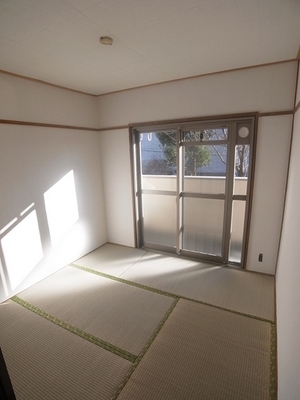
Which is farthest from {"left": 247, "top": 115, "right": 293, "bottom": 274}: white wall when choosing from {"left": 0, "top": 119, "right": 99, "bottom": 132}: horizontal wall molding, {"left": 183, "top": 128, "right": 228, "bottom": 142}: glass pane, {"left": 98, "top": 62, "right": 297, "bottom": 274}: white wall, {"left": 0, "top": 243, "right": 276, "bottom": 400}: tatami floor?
{"left": 0, "top": 119, "right": 99, "bottom": 132}: horizontal wall molding

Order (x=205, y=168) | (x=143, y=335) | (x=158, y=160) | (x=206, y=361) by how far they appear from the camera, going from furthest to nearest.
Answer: (x=158, y=160), (x=205, y=168), (x=143, y=335), (x=206, y=361)

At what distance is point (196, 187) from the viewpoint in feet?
10.3

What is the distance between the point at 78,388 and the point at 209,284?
1.75m

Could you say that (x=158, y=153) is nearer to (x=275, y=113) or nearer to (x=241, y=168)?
(x=241, y=168)

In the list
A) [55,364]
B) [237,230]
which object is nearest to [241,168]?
[237,230]

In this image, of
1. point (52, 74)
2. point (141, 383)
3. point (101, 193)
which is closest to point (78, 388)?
point (141, 383)

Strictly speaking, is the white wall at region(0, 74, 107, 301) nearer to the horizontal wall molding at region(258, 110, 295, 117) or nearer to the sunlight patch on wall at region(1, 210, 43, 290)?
the sunlight patch on wall at region(1, 210, 43, 290)

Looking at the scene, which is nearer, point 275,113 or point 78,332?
point 78,332

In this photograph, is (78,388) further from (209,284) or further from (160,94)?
(160,94)

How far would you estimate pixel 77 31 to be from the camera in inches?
63.5

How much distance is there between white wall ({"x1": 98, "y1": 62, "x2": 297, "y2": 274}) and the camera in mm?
2367

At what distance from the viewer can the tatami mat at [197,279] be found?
2.35 m

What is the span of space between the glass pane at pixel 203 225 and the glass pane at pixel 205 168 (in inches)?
7.9

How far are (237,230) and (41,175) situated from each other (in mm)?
2799
